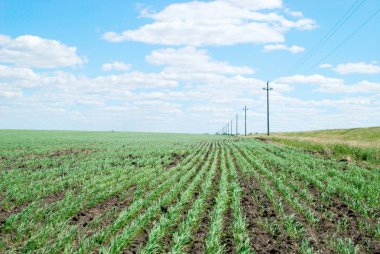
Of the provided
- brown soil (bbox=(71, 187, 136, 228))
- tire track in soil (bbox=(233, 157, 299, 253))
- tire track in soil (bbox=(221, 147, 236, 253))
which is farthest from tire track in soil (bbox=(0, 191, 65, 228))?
tire track in soil (bbox=(233, 157, 299, 253))

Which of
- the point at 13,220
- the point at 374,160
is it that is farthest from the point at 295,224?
the point at 374,160

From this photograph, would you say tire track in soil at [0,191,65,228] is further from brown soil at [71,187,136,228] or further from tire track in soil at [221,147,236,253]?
tire track in soil at [221,147,236,253]

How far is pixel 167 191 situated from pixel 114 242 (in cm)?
638

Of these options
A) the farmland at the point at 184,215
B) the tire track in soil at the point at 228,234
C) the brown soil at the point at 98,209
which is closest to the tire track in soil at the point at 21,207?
the farmland at the point at 184,215

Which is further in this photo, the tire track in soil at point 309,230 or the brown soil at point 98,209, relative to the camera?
the brown soil at point 98,209

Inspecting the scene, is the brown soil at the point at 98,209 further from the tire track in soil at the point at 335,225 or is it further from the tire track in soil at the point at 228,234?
the tire track in soil at the point at 335,225

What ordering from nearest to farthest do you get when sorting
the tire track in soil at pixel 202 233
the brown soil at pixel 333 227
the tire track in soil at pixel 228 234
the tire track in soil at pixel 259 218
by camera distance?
the tire track in soil at pixel 202 233
the tire track in soil at pixel 228 234
the tire track in soil at pixel 259 218
the brown soil at pixel 333 227

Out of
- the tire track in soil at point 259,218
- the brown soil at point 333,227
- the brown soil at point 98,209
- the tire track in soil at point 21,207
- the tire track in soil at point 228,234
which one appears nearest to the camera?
the tire track in soil at point 228,234

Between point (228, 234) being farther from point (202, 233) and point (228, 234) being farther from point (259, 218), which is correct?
point (259, 218)

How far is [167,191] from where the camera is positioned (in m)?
13.4

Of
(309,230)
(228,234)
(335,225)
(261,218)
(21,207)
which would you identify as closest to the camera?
(228,234)

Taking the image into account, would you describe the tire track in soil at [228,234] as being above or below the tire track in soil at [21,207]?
below

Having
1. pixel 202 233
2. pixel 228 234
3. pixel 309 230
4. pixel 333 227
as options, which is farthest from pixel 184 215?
pixel 333 227

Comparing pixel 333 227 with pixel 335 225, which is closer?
pixel 333 227
